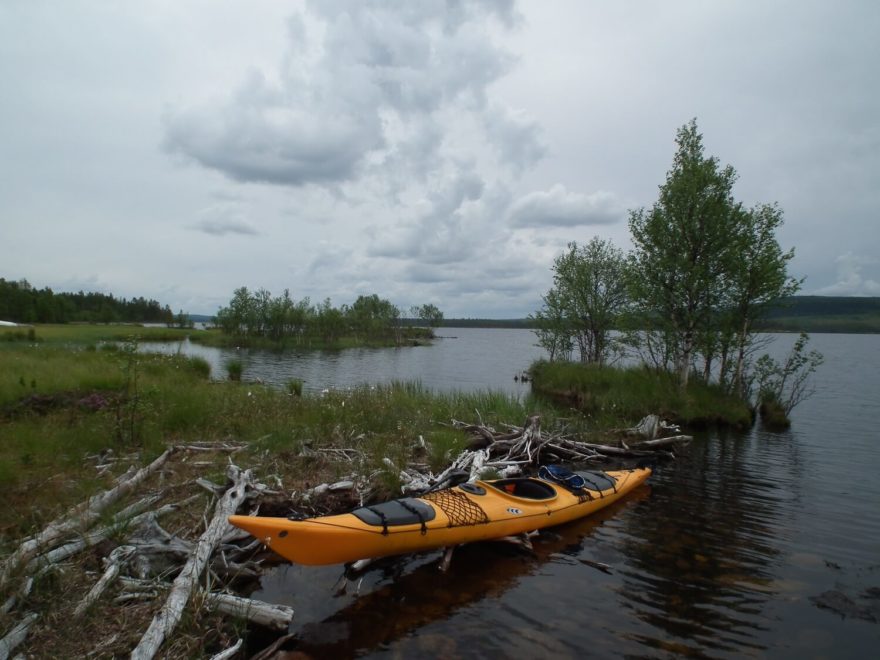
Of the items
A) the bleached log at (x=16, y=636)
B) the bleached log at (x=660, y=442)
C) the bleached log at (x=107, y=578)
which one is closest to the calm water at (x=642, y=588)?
the bleached log at (x=107, y=578)

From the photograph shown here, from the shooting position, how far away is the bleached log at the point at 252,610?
15.0ft

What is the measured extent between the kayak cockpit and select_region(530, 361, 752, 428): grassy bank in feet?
25.3

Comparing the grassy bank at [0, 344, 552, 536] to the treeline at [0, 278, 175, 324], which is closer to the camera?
the grassy bank at [0, 344, 552, 536]

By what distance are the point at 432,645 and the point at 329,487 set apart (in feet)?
9.86

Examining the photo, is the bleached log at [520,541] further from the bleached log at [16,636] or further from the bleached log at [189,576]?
the bleached log at [16,636]

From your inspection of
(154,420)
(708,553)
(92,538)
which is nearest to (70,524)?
(92,538)

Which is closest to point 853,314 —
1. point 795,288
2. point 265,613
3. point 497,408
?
point 795,288

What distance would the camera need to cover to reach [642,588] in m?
6.29

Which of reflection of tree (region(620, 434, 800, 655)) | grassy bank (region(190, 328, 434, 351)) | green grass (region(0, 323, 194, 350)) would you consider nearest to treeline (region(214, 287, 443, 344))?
grassy bank (region(190, 328, 434, 351))

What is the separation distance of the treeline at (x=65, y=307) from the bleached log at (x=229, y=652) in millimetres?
87818

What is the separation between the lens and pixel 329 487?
24.2 ft

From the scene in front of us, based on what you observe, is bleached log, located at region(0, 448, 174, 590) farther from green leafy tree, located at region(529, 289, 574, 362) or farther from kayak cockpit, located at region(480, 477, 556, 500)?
green leafy tree, located at region(529, 289, 574, 362)

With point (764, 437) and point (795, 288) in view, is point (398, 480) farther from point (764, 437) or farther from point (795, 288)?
point (795, 288)

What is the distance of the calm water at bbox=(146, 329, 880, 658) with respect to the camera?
5.11 metres
